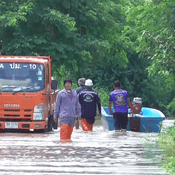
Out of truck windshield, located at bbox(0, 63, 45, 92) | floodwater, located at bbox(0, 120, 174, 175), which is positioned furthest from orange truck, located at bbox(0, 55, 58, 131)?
floodwater, located at bbox(0, 120, 174, 175)

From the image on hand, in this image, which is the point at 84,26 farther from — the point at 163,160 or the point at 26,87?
the point at 163,160

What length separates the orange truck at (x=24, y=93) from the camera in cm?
2098

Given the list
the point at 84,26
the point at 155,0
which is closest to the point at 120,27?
the point at 84,26

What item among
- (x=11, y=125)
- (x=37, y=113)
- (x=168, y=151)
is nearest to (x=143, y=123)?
(x=37, y=113)

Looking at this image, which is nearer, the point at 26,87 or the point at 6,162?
the point at 6,162

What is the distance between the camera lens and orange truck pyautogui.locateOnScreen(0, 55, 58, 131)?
20984mm

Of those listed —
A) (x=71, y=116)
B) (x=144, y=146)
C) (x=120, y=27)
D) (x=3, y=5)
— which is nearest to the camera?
(x=144, y=146)

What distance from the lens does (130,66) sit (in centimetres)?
5888

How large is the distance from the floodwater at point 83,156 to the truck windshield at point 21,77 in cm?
460

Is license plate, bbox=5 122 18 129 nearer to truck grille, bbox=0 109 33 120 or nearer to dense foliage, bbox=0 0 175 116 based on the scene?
truck grille, bbox=0 109 33 120

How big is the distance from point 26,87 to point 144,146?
289 inches

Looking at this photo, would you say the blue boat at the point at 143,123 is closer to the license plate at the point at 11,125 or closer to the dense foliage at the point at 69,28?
the license plate at the point at 11,125

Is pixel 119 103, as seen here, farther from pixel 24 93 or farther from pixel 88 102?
pixel 24 93

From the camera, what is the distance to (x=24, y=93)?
21047mm
